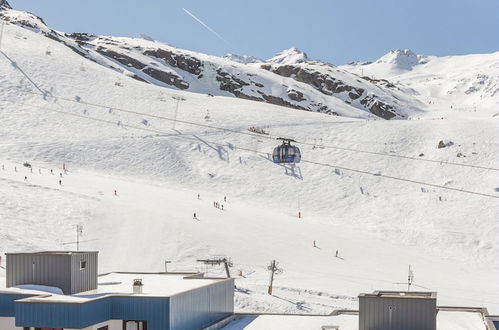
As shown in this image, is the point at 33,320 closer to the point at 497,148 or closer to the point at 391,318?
the point at 391,318

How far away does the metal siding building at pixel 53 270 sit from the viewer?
94.8 ft

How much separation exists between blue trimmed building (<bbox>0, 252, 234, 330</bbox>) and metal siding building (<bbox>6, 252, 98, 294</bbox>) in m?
0.06

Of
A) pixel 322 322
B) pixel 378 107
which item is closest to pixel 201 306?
pixel 322 322

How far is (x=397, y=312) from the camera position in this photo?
2650cm

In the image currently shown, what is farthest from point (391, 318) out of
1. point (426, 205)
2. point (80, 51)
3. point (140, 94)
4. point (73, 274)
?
point (80, 51)

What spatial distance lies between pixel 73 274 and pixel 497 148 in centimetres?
7715

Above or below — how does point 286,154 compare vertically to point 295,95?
below

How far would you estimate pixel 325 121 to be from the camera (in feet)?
364

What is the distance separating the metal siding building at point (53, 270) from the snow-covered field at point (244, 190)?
15.4 meters

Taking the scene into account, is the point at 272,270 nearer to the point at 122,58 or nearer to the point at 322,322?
the point at 322,322

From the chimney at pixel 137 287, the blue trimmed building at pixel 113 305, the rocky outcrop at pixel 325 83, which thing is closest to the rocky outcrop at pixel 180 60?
the rocky outcrop at pixel 325 83

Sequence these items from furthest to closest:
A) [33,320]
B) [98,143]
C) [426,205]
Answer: [98,143], [426,205], [33,320]

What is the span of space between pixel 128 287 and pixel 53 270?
3.70 m

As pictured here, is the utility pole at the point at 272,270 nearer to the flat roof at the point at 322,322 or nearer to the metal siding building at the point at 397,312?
the flat roof at the point at 322,322
